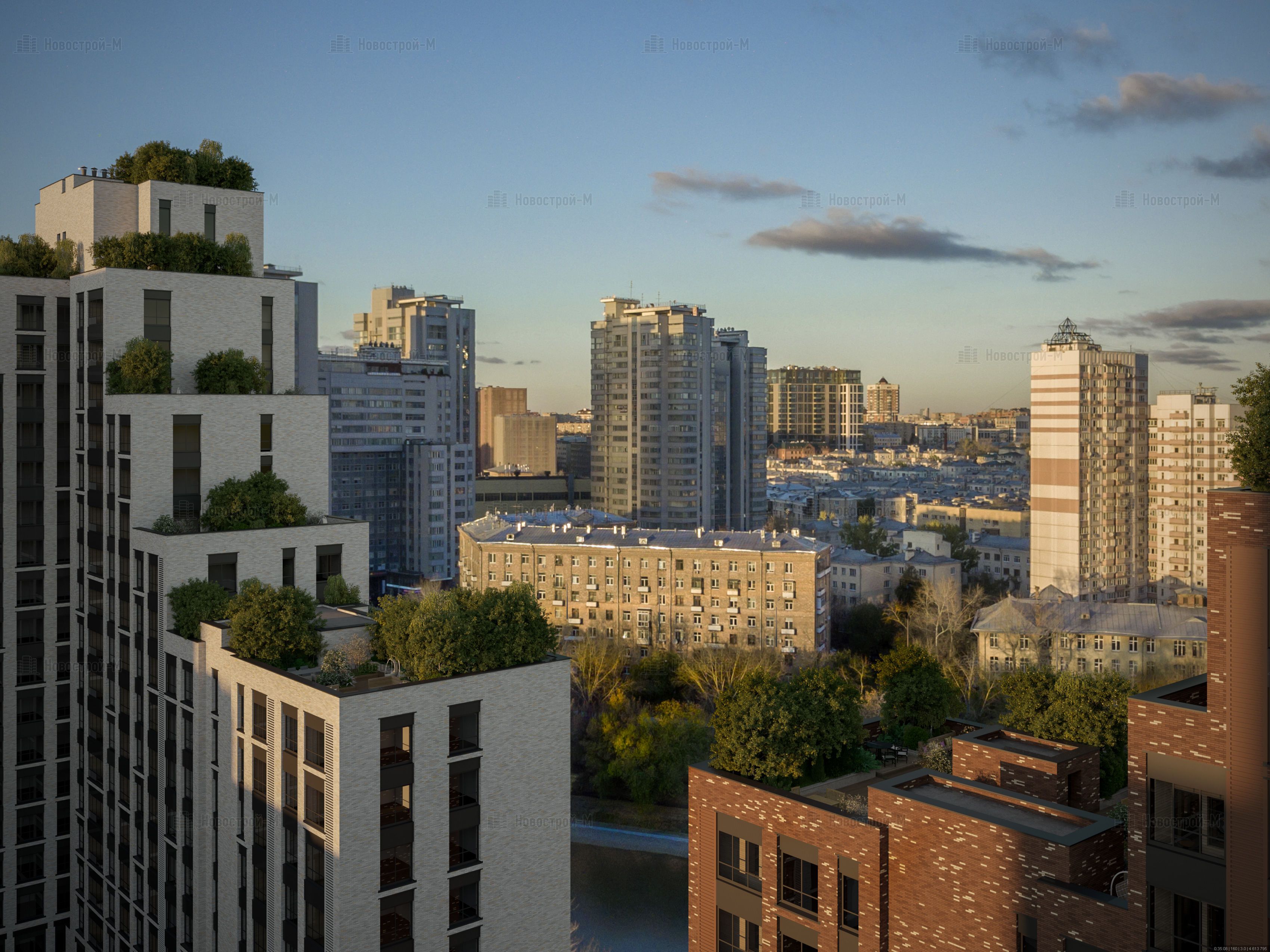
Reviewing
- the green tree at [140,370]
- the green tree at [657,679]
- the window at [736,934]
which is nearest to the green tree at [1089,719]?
the window at [736,934]

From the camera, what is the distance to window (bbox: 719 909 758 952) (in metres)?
12.9

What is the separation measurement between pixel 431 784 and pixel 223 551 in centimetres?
580

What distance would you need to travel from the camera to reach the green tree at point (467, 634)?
13.3 meters

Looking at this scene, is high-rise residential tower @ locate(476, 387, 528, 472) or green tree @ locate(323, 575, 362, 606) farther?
high-rise residential tower @ locate(476, 387, 528, 472)

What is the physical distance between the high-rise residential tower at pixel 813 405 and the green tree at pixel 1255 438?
14501cm

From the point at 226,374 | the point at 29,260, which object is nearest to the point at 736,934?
the point at 226,374

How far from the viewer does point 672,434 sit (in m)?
76.2

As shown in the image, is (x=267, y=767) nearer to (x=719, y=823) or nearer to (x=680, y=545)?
(x=719, y=823)

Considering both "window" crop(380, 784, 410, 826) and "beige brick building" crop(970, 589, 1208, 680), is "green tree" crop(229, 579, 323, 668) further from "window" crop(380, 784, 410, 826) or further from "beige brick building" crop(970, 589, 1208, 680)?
"beige brick building" crop(970, 589, 1208, 680)

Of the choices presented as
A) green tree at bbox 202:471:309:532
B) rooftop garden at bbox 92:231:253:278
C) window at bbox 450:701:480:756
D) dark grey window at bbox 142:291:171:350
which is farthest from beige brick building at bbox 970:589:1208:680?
dark grey window at bbox 142:291:171:350

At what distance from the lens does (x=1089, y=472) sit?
55.3 meters

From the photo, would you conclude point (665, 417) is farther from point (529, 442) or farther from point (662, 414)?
point (529, 442)

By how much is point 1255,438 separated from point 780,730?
6953 mm

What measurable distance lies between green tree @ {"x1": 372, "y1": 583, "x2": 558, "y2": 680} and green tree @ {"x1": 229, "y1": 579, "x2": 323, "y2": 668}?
1.06 meters
